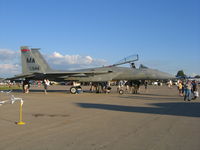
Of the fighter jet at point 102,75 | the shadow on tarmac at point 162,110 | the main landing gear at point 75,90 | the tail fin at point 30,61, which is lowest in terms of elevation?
the shadow on tarmac at point 162,110

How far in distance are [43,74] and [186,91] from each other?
12.7 meters

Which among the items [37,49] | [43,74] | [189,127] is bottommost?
[189,127]

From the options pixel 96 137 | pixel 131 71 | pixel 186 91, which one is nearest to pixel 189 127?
pixel 96 137

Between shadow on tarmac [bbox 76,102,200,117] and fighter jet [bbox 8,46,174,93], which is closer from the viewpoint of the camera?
shadow on tarmac [bbox 76,102,200,117]

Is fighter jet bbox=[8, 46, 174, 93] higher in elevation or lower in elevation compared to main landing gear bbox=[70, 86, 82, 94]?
higher

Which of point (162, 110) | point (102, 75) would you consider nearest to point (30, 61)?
point (102, 75)

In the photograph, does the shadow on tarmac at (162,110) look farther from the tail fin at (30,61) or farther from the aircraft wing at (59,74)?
the tail fin at (30,61)

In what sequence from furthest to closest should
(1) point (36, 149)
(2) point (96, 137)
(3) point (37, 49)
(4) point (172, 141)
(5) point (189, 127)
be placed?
(3) point (37, 49) → (5) point (189, 127) → (2) point (96, 137) → (4) point (172, 141) → (1) point (36, 149)

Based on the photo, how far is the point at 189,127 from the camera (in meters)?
6.73

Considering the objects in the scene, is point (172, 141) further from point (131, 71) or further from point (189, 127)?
point (131, 71)

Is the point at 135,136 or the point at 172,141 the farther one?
the point at 135,136

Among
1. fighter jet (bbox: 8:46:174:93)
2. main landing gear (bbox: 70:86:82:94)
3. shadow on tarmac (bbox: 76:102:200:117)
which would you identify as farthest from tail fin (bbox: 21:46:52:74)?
shadow on tarmac (bbox: 76:102:200:117)

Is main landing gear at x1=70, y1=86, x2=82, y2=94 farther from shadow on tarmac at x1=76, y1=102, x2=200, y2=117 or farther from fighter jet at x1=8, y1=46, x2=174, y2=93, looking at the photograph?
shadow on tarmac at x1=76, y1=102, x2=200, y2=117

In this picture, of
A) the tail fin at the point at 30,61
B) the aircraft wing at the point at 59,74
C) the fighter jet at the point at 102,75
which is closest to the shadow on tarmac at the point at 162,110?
the aircraft wing at the point at 59,74
